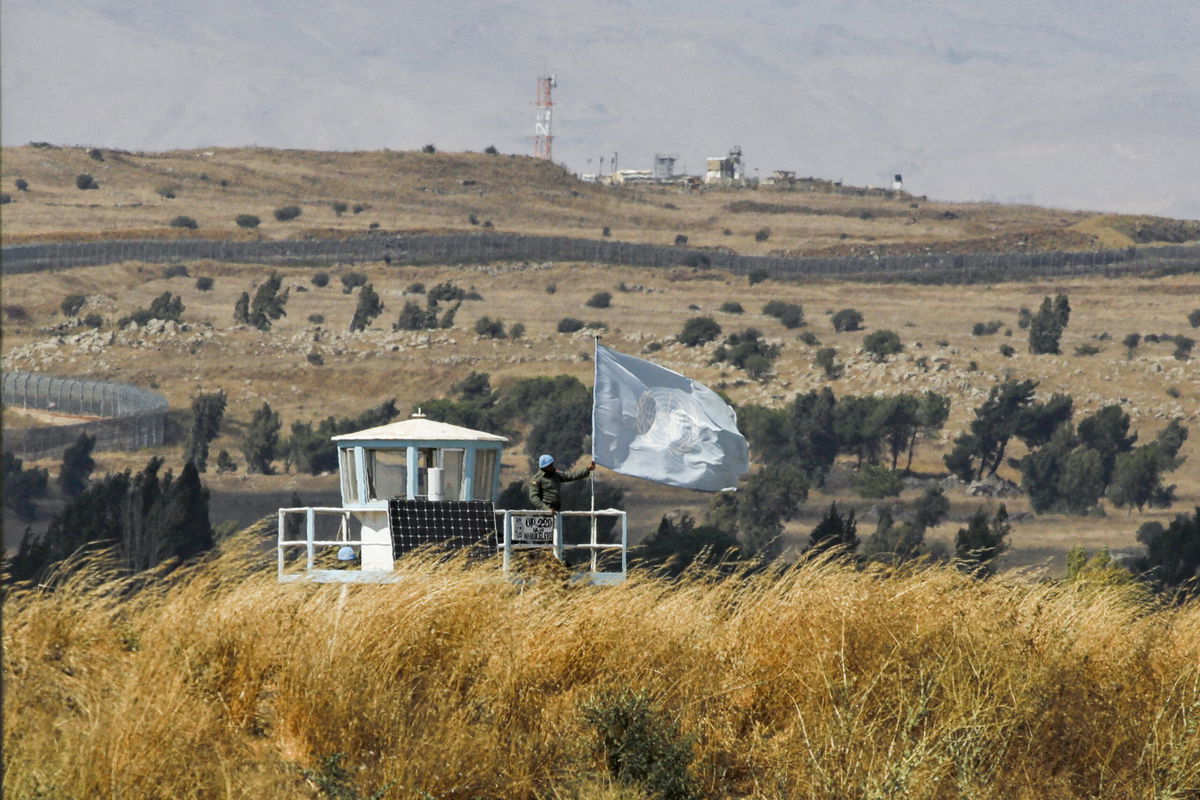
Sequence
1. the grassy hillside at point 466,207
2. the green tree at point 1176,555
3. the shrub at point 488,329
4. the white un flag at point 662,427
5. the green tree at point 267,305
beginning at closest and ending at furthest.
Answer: the white un flag at point 662,427
the green tree at point 1176,555
the shrub at point 488,329
the green tree at point 267,305
the grassy hillside at point 466,207

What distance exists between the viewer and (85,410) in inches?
3743

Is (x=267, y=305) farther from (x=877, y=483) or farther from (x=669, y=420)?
(x=669, y=420)

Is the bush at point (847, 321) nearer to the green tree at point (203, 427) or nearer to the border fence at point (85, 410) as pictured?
the green tree at point (203, 427)

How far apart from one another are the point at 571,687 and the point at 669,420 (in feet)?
19.2

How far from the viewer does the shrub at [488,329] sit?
11406cm

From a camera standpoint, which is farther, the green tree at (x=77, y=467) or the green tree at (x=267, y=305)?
the green tree at (x=267, y=305)

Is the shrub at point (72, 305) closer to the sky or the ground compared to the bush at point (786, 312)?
closer to the ground

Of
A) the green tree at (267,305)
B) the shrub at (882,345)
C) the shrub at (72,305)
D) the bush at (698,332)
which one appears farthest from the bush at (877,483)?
the shrub at (72,305)

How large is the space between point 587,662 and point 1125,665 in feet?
19.5

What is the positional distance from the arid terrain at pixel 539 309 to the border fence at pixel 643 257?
3189 mm

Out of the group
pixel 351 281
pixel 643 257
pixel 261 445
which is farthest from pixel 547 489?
pixel 643 257

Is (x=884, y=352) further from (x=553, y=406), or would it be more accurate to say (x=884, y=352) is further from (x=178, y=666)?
(x=178, y=666)

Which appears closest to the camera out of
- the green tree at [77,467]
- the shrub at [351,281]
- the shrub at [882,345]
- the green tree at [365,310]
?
the green tree at [77,467]

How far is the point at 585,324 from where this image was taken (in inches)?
4592
